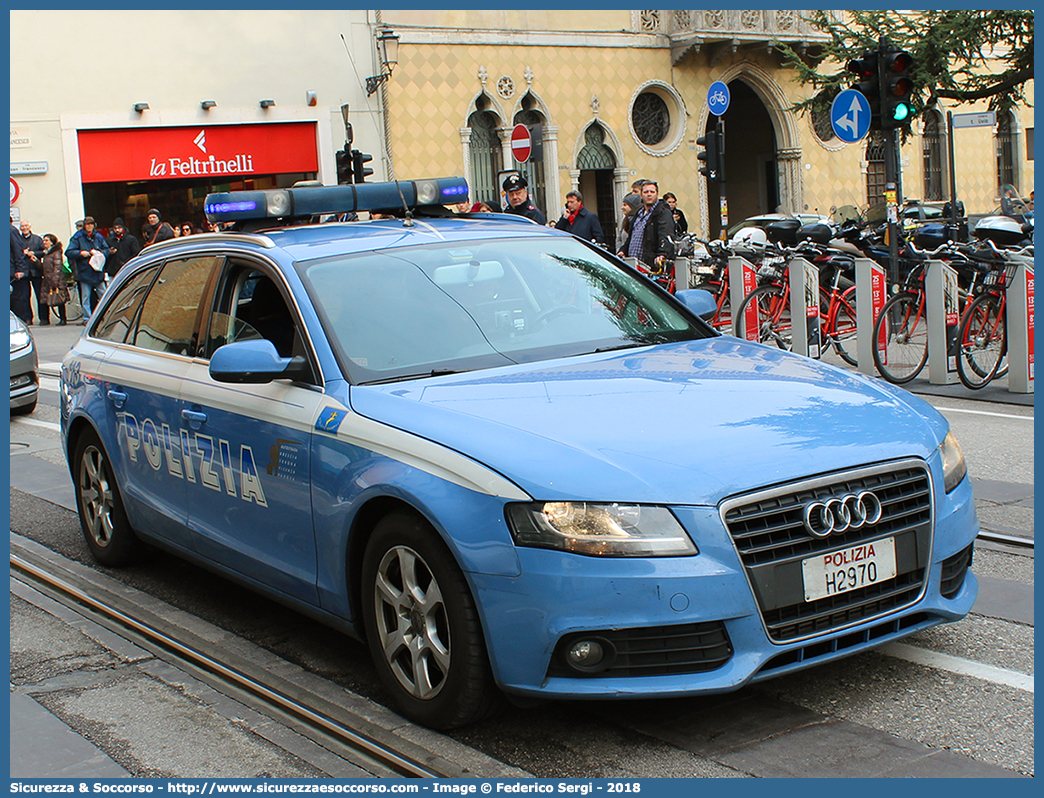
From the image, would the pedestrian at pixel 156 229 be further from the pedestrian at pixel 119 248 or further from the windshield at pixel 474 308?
the windshield at pixel 474 308

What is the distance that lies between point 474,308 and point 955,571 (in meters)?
1.95

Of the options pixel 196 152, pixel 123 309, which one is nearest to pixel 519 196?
pixel 123 309

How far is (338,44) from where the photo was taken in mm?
29391

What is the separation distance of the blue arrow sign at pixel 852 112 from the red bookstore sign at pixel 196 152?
60.5 ft

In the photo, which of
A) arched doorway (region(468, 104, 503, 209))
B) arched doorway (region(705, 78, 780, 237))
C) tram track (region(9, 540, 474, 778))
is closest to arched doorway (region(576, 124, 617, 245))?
arched doorway (region(468, 104, 503, 209))

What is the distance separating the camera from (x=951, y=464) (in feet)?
13.4

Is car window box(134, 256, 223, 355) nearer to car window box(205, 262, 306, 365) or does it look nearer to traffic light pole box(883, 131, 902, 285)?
car window box(205, 262, 306, 365)

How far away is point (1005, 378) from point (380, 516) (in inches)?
340

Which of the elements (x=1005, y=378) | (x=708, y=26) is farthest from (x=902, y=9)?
(x=1005, y=378)

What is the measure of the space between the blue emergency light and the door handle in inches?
38.5

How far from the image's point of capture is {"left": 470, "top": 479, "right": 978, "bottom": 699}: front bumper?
3.44 metres

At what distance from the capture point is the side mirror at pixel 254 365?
440 centimetres

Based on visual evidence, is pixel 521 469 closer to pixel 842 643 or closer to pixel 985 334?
pixel 842 643

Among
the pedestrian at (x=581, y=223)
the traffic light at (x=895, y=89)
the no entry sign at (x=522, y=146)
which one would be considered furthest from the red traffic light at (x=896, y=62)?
the no entry sign at (x=522, y=146)
